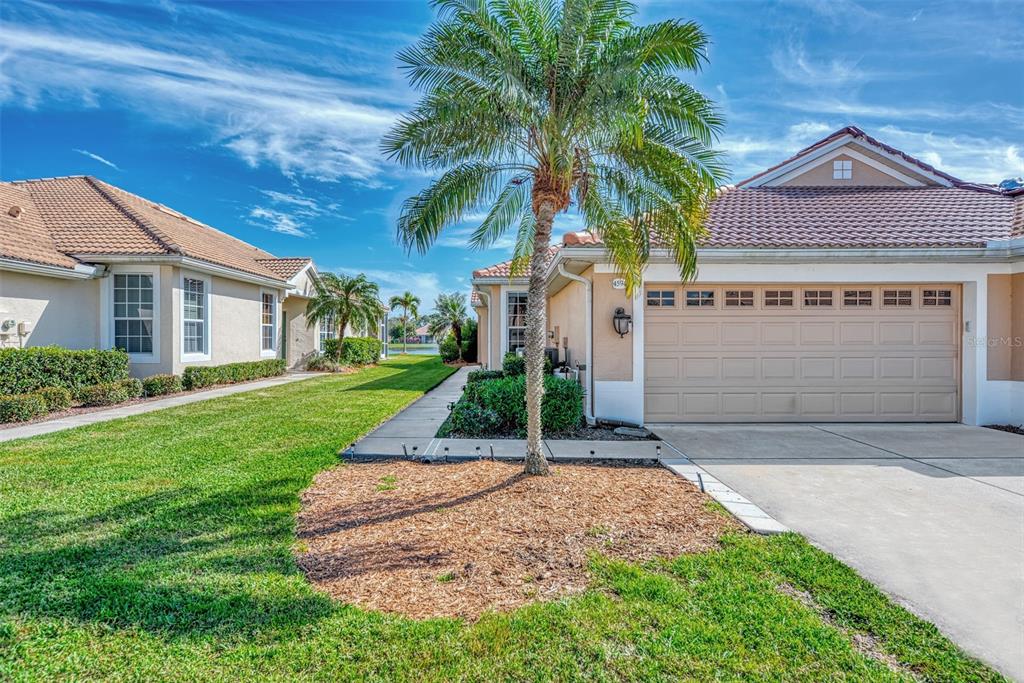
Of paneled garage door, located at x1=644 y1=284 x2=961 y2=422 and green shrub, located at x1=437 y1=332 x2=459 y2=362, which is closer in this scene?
paneled garage door, located at x1=644 y1=284 x2=961 y2=422

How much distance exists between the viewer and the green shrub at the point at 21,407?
9.23m

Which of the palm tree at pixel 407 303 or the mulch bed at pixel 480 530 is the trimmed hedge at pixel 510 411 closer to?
the mulch bed at pixel 480 530

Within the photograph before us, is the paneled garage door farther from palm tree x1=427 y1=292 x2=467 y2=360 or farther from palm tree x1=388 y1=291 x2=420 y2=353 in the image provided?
palm tree x1=388 y1=291 x2=420 y2=353

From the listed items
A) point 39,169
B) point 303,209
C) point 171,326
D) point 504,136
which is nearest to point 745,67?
point 504,136

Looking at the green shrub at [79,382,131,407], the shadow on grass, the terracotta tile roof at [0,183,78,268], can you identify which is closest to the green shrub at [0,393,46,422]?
the green shrub at [79,382,131,407]

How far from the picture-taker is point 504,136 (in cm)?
554

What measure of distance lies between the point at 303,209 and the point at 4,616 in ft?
79.3

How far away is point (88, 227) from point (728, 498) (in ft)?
60.1

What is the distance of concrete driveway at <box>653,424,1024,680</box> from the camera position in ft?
10.7

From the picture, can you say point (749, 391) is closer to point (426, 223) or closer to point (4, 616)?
point (426, 223)

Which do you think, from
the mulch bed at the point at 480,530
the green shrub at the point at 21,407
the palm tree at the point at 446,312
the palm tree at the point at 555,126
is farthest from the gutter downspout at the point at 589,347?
the palm tree at the point at 446,312

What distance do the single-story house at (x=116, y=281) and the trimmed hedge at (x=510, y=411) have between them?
1039cm

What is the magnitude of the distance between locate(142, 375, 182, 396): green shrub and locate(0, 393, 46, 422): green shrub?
2.84m

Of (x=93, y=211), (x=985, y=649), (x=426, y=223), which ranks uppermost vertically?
(x=93, y=211)
